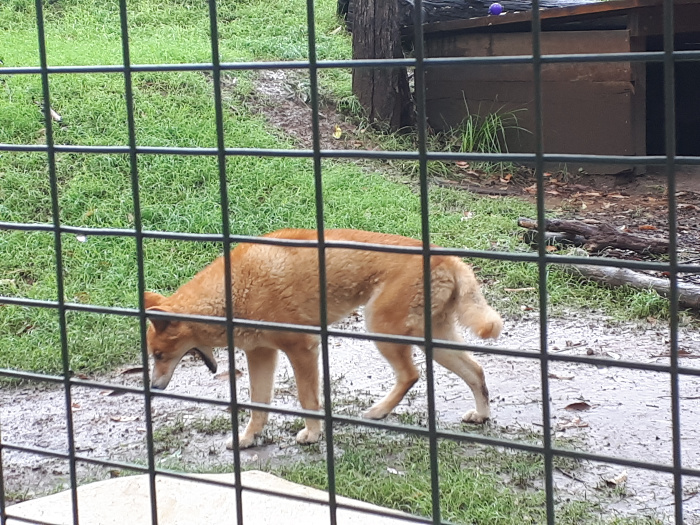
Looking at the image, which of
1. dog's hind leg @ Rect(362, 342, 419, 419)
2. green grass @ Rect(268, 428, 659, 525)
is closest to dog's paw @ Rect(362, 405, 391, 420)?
dog's hind leg @ Rect(362, 342, 419, 419)

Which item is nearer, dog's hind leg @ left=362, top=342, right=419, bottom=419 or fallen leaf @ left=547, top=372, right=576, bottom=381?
dog's hind leg @ left=362, top=342, right=419, bottom=419

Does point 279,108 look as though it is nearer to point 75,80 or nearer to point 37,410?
point 75,80

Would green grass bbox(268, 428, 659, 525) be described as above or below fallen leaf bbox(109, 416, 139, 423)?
above

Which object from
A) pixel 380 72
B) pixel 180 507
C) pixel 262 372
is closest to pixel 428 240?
pixel 180 507

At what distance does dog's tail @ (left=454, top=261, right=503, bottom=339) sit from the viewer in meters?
4.75

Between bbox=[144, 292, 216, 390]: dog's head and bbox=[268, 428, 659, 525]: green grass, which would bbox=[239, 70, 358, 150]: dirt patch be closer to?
bbox=[144, 292, 216, 390]: dog's head

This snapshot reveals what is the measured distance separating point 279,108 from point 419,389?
5399 millimetres

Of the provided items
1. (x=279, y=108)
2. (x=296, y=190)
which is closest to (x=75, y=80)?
(x=279, y=108)

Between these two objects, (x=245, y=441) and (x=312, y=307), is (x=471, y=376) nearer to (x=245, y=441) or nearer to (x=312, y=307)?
(x=312, y=307)

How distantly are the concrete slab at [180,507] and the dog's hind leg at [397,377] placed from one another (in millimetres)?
1101

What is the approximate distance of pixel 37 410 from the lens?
5.38 metres

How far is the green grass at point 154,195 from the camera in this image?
649 cm

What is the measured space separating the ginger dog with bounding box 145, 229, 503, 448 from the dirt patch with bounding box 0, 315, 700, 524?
24 centimetres

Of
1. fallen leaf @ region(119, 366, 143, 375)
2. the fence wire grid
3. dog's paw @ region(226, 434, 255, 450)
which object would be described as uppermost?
the fence wire grid
